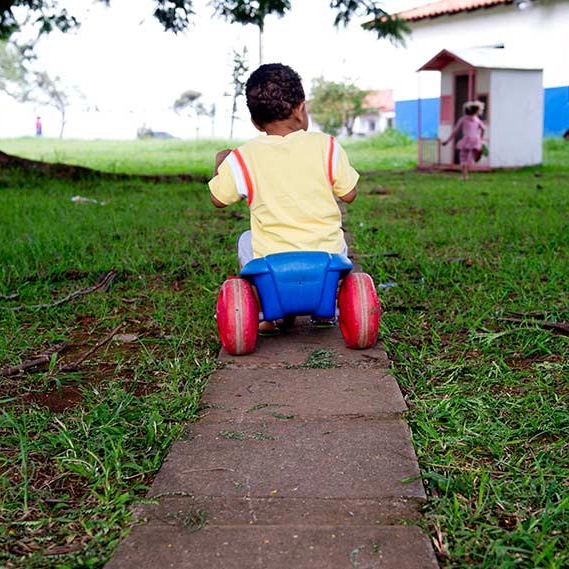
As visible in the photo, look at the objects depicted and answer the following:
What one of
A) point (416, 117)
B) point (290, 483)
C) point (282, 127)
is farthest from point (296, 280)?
point (416, 117)

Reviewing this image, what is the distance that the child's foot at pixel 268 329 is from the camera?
3.12m

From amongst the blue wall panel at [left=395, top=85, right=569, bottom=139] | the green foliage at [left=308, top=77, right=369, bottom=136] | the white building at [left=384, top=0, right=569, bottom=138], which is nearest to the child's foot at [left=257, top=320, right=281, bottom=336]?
the white building at [left=384, top=0, right=569, bottom=138]

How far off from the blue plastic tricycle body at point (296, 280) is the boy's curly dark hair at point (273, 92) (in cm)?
56

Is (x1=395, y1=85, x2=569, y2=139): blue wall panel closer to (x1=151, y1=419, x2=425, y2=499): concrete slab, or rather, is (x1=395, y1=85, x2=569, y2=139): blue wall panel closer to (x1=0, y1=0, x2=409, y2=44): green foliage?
(x1=0, y1=0, x2=409, y2=44): green foliage

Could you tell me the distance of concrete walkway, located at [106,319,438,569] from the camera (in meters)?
1.53

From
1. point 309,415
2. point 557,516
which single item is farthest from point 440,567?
point 309,415

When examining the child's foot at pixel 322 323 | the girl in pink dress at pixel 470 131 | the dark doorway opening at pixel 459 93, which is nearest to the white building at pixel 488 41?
the dark doorway opening at pixel 459 93

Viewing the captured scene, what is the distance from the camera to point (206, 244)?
203 inches

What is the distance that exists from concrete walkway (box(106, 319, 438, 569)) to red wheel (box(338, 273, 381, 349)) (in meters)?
0.20

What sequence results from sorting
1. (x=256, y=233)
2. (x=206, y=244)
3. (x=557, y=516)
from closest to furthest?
(x=557, y=516) < (x=256, y=233) < (x=206, y=244)

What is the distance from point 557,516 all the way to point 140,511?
899 millimetres

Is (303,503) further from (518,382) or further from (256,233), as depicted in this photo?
(256,233)

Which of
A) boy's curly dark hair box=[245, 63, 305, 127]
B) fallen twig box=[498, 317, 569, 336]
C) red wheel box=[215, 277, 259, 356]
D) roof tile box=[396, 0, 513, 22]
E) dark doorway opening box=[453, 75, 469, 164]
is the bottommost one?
fallen twig box=[498, 317, 569, 336]

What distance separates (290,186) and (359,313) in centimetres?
55
